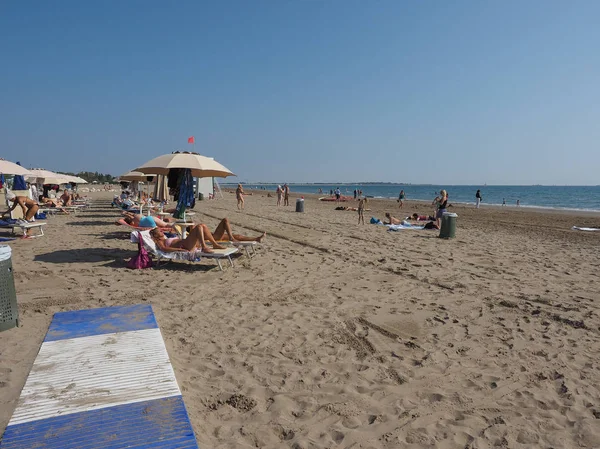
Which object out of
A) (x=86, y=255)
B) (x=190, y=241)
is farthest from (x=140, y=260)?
(x=86, y=255)

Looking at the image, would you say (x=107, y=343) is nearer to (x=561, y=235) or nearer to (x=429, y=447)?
(x=429, y=447)

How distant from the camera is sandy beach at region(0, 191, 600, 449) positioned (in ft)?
9.07

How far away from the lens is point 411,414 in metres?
2.90

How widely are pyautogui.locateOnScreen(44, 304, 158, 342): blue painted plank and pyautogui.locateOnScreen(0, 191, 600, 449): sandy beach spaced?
14 centimetres

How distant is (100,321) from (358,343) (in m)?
2.74

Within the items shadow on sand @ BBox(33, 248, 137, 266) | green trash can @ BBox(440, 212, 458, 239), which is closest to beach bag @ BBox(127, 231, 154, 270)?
shadow on sand @ BBox(33, 248, 137, 266)

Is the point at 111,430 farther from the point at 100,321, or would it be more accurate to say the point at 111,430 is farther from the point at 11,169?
the point at 11,169

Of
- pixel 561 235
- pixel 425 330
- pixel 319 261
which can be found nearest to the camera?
pixel 425 330

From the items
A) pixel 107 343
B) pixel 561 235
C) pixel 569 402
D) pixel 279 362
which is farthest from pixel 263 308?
pixel 561 235

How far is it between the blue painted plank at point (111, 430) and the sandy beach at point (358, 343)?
16 centimetres

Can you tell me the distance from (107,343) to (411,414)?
2732 millimetres

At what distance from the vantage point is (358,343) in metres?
4.11

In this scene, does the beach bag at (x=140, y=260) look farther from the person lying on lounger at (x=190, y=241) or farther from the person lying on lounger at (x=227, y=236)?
the person lying on lounger at (x=227, y=236)

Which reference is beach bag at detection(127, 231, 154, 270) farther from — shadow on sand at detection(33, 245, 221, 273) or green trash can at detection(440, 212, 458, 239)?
green trash can at detection(440, 212, 458, 239)
